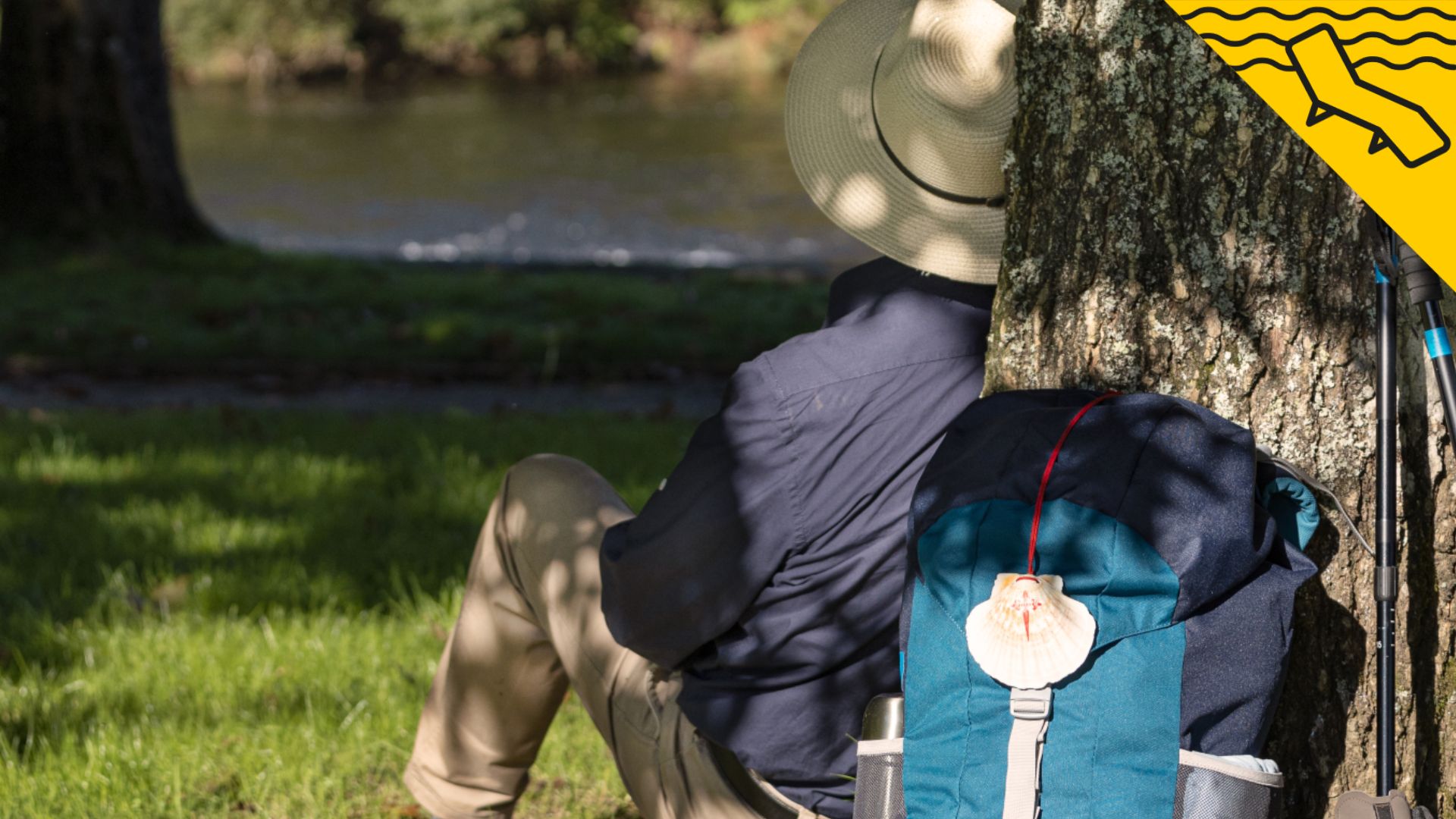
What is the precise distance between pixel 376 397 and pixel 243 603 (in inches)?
121

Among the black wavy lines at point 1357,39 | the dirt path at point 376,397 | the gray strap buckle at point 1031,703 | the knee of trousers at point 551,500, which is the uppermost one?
the black wavy lines at point 1357,39

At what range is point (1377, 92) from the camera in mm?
1890

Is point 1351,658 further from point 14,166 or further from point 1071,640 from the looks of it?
point 14,166

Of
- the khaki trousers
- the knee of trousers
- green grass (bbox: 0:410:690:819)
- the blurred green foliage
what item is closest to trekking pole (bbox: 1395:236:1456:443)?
the khaki trousers

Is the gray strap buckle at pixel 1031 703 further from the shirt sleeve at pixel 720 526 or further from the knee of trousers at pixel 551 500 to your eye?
the knee of trousers at pixel 551 500

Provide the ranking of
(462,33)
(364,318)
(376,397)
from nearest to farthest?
(376,397) < (364,318) < (462,33)

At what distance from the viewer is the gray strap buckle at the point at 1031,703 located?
179cm

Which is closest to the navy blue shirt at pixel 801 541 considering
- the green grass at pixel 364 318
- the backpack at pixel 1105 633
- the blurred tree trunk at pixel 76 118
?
the backpack at pixel 1105 633

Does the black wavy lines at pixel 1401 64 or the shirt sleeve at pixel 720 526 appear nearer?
the black wavy lines at pixel 1401 64

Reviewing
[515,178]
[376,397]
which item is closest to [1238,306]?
[376,397]

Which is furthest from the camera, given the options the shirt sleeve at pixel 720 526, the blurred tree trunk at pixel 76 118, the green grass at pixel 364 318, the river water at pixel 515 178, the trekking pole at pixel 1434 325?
the river water at pixel 515 178

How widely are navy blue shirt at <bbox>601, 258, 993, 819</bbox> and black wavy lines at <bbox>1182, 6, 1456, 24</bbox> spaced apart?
551 mm

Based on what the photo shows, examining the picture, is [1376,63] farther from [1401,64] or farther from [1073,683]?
[1073,683]

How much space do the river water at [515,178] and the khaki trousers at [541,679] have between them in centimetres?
750
